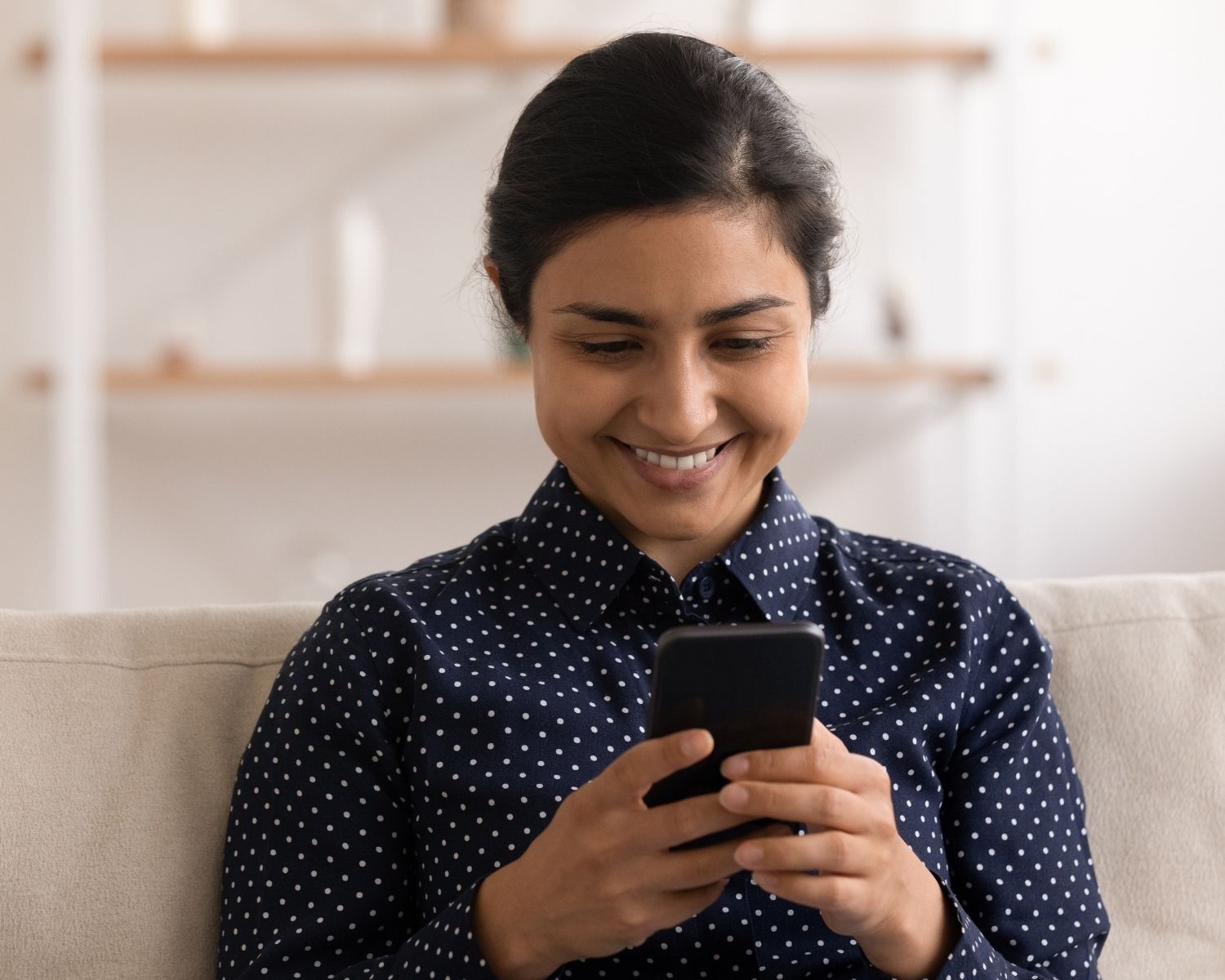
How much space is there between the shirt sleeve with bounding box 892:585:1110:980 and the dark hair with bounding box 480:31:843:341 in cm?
33

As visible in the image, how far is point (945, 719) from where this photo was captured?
111cm

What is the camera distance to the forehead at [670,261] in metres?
1.04

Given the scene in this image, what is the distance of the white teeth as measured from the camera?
1095mm

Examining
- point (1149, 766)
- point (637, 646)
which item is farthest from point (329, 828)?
point (1149, 766)

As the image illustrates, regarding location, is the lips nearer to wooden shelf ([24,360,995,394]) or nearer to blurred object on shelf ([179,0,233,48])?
wooden shelf ([24,360,995,394])

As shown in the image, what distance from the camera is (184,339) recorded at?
3.02m

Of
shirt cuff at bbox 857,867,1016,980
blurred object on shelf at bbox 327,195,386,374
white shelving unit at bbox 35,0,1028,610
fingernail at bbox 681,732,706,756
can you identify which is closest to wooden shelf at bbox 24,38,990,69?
white shelving unit at bbox 35,0,1028,610

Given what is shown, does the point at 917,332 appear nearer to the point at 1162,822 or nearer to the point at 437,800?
the point at 1162,822

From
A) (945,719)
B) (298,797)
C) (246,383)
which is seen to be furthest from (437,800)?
(246,383)

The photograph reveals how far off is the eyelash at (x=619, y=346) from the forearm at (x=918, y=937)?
0.36m

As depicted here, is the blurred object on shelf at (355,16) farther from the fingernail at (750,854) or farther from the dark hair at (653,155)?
the fingernail at (750,854)

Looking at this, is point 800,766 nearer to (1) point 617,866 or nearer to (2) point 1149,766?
(1) point 617,866

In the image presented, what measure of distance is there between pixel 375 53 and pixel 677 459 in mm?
2078

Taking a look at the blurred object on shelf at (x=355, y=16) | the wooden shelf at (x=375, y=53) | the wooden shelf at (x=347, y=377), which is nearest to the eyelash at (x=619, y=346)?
the wooden shelf at (x=347, y=377)
